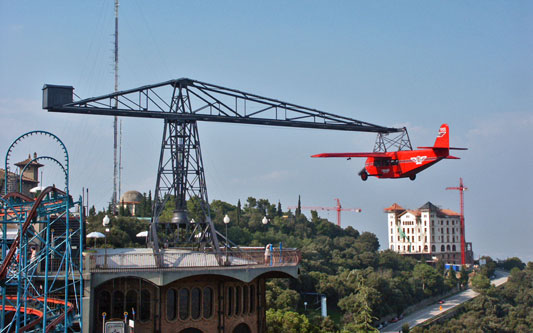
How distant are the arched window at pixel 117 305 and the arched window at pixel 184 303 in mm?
3462

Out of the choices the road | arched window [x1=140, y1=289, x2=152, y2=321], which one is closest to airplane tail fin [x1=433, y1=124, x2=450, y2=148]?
arched window [x1=140, y1=289, x2=152, y2=321]

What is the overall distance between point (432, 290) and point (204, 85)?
10453 cm

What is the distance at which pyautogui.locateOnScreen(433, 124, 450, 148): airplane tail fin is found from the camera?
40.3m

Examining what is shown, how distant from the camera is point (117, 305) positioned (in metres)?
35.9

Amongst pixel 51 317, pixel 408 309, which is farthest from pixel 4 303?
pixel 408 309

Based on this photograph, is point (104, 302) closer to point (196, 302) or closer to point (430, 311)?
point (196, 302)

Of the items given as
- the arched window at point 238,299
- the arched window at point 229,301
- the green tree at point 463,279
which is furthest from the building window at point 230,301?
the green tree at point 463,279

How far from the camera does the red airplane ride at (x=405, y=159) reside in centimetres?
3975

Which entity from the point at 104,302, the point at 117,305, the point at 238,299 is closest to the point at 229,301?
the point at 238,299

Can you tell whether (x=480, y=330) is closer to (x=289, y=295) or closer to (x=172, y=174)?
(x=289, y=295)

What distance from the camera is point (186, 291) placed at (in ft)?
123

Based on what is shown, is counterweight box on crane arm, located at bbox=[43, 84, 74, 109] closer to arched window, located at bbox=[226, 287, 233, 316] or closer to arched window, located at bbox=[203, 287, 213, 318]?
arched window, located at bbox=[203, 287, 213, 318]

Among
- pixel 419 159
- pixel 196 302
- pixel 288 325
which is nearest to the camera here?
pixel 196 302

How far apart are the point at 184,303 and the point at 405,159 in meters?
17.0
